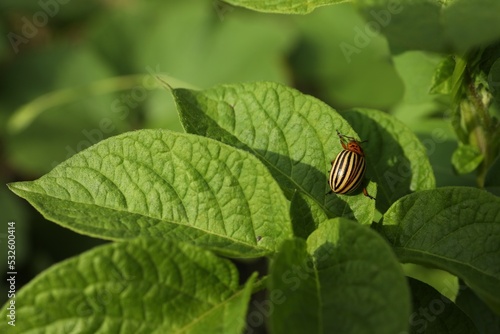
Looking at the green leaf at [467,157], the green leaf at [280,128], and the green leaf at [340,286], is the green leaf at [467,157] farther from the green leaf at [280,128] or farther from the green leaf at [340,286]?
the green leaf at [340,286]

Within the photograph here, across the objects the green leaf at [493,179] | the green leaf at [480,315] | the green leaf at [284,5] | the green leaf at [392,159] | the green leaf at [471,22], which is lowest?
the green leaf at [480,315]

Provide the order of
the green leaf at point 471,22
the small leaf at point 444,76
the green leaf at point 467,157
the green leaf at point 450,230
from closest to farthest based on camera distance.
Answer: the green leaf at point 471,22, the green leaf at point 450,230, the small leaf at point 444,76, the green leaf at point 467,157

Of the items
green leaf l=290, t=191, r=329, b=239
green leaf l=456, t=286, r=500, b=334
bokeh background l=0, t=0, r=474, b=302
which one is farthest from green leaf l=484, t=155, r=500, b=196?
bokeh background l=0, t=0, r=474, b=302

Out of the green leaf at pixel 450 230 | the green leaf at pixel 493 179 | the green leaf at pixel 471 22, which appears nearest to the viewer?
the green leaf at pixel 471 22

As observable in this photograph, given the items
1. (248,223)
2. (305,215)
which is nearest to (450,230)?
(305,215)

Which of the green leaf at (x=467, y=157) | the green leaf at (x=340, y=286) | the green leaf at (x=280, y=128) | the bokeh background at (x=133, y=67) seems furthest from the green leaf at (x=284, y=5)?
the bokeh background at (x=133, y=67)

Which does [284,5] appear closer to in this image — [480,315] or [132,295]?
[132,295]

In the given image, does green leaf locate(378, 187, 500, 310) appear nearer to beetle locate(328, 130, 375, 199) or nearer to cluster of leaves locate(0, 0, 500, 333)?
cluster of leaves locate(0, 0, 500, 333)

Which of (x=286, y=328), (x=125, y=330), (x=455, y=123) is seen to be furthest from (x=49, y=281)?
(x=455, y=123)
